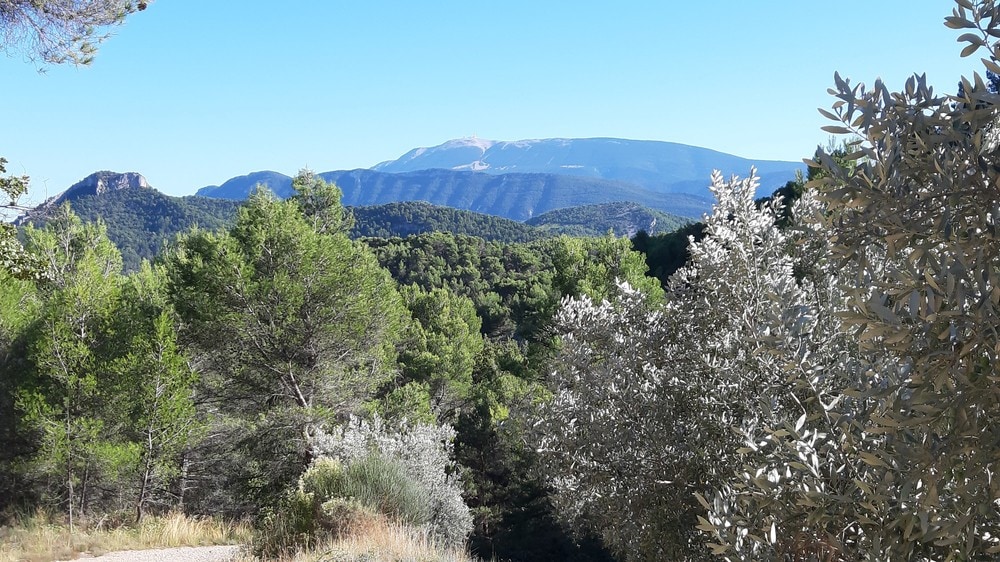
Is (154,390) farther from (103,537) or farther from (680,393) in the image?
(680,393)

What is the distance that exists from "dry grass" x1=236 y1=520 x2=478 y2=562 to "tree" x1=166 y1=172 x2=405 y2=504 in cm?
693

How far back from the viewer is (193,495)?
69.4 feet

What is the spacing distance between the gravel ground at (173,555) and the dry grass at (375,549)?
9.50ft

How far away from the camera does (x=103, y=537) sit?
12.3 metres

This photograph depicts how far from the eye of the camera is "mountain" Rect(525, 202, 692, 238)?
156 meters

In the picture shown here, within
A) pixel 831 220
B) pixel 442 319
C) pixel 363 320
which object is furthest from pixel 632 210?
pixel 831 220

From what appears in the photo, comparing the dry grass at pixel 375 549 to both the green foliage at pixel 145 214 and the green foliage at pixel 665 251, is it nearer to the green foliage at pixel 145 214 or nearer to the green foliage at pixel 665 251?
the green foliage at pixel 665 251

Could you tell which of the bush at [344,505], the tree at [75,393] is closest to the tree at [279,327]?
the tree at [75,393]

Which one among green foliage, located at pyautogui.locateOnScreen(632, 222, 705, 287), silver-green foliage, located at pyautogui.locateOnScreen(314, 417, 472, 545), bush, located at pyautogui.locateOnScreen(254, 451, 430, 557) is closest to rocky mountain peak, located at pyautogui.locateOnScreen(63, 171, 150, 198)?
green foliage, located at pyautogui.locateOnScreen(632, 222, 705, 287)

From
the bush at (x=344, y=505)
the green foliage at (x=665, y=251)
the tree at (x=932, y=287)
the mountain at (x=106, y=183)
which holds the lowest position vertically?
the bush at (x=344, y=505)

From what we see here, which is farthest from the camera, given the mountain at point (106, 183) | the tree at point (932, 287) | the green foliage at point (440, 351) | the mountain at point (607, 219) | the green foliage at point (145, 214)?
the mountain at point (607, 219)

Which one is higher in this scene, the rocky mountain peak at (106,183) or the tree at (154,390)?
the rocky mountain peak at (106,183)

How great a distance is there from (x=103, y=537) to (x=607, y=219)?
16646 cm

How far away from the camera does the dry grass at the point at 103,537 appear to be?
35.9 feet
